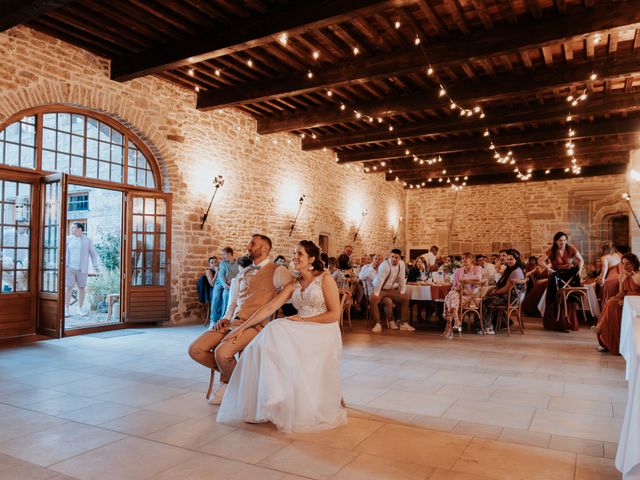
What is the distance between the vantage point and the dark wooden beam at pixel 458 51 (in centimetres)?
536

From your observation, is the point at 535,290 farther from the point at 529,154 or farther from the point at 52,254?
the point at 52,254

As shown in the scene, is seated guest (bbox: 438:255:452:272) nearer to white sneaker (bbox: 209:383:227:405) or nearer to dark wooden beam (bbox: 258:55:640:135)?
dark wooden beam (bbox: 258:55:640:135)

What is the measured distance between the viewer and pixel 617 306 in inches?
210

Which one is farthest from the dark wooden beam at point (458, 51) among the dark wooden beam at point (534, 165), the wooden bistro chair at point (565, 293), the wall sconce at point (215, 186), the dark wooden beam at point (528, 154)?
the dark wooden beam at point (534, 165)

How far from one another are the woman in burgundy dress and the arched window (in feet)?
20.9

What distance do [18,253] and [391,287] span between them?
17.0 feet

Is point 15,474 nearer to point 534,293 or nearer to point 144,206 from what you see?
point 144,206

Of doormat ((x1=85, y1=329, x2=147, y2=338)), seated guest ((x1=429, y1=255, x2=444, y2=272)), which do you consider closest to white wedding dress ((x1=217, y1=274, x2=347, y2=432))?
doormat ((x1=85, y1=329, x2=147, y2=338))

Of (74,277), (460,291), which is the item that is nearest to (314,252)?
(460,291)

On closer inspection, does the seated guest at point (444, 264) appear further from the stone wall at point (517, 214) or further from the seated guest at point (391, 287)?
the stone wall at point (517, 214)

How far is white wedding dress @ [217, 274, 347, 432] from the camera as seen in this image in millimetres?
2916

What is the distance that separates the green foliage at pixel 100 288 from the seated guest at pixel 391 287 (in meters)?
5.26

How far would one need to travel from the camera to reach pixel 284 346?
2.99m

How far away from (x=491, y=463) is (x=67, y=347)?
503cm
